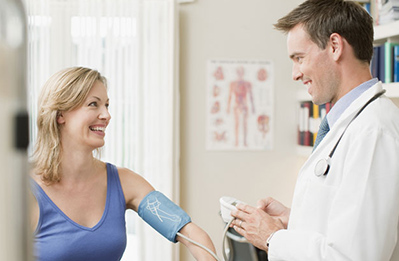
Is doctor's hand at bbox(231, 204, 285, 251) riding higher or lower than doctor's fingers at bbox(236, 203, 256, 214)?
lower

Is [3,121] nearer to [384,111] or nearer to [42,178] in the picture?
[384,111]

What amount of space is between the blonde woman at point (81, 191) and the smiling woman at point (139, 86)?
163 cm

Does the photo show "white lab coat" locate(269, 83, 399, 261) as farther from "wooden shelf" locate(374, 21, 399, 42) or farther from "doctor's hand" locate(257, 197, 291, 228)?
"wooden shelf" locate(374, 21, 399, 42)

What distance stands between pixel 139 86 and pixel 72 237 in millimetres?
1965

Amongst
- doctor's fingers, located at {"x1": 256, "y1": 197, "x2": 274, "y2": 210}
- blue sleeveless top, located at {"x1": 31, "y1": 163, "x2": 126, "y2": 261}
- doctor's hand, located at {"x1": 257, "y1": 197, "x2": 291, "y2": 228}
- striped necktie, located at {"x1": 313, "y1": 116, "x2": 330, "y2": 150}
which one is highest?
striped necktie, located at {"x1": 313, "y1": 116, "x2": 330, "y2": 150}

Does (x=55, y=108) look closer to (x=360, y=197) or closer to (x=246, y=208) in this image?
(x=246, y=208)

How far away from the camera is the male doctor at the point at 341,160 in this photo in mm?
1173

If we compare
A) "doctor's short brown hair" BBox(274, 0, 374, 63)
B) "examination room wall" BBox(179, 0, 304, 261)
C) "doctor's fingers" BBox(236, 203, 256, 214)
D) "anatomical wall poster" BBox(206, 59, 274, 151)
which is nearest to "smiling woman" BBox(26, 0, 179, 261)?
"examination room wall" BBox(179, 0, 304, 261)

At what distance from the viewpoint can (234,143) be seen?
3.70m

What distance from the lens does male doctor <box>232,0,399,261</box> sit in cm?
117

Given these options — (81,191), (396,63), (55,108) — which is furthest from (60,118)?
(396,63)

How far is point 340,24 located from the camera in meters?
1.41

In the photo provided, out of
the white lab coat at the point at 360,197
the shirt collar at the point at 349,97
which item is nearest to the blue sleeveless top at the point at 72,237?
the white lab coat at the point at 360,197

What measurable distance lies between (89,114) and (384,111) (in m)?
1.02
